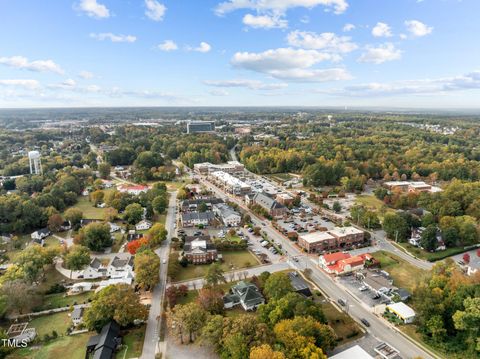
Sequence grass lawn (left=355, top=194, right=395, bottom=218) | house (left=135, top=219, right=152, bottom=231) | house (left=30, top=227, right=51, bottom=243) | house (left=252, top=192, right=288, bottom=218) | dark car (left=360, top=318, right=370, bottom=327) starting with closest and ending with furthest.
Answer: dark car (left=360, top=318, right=370, bottom=327) < house (left=30, top=227, right=51, bottom=243) < house (left=135, top=219, right=152, bottom=231) < house (left=252, top=192, right=288, bottom=218) < grass lawn (left=355, top=194, right=395, bottom=218)

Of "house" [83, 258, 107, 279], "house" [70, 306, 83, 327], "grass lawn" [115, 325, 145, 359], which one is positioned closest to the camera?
"grass lawn" [115, 325, 145, 359]

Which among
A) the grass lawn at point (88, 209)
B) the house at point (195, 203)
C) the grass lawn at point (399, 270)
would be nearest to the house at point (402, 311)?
the grass lawn at point (399, 270)

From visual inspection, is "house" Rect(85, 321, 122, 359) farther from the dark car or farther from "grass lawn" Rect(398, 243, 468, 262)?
"grass lawn" Rect(398, 243, 468, 262)

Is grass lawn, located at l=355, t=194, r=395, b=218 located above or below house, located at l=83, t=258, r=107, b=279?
above

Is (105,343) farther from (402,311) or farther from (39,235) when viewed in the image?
→ (39,235)

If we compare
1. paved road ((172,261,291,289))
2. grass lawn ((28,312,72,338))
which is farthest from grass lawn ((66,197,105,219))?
paved road ((172,261,291,289))

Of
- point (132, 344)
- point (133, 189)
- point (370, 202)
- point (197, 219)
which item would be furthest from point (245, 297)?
point (133, 189)

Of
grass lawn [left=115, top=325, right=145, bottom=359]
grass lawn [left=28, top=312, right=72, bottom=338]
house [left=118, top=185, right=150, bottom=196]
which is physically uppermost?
house [left=118, top=185, right=150, bottom=196]
